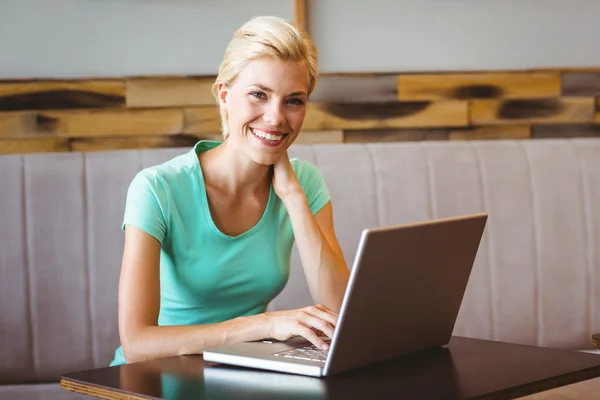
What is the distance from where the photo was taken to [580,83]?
299 cm

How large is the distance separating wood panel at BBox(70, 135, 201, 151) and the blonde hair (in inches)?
36.9

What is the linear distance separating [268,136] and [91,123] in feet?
3.58

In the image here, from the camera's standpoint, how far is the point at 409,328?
53.9 inches

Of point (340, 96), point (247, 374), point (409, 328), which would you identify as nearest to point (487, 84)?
point (340, 96)

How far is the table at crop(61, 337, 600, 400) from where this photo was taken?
1155 mm

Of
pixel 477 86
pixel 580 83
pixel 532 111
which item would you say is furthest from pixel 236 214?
pixel 580 83

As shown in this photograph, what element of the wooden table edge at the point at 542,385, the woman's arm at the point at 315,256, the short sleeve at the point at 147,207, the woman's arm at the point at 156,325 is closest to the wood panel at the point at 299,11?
the woman's arm at the point at 315,256

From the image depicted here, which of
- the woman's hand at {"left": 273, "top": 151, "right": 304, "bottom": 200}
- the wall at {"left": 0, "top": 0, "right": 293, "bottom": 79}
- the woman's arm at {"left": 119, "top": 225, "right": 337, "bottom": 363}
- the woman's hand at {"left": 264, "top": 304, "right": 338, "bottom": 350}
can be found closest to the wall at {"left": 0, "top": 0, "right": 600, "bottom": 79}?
the wall at {"left": 0, "top": 0, "right": 293, "bottom": 79}

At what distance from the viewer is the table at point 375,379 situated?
1.16 m

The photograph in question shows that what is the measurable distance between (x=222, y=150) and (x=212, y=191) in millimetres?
101

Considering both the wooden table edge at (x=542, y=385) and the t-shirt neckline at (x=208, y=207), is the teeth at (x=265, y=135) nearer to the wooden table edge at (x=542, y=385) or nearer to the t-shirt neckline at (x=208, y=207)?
the t-shirt neckline at (x=208, y=207)

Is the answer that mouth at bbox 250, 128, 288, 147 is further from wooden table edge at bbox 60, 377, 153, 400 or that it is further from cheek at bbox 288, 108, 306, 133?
wooden table edge at bbox 60, 377, 153, 400

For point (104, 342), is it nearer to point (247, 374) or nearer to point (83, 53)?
point (83, 53)

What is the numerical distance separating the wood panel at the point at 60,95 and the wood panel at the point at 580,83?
149 cm
